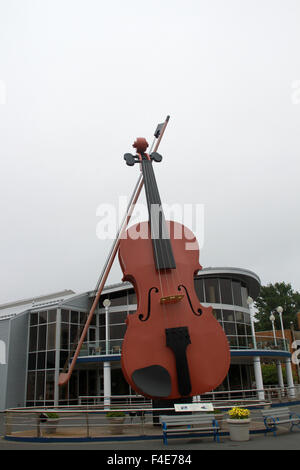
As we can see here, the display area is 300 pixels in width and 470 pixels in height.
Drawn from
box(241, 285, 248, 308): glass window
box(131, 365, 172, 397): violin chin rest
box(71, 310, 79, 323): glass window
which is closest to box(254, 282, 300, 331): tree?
box(241, 285, 248, 308): glass window

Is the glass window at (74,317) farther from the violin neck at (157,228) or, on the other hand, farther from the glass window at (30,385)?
the violin neck at (157,228)

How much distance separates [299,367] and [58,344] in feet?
83.0

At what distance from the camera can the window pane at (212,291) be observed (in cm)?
2500

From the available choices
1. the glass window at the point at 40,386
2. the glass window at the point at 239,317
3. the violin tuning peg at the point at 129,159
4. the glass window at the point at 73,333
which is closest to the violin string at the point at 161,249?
the violin tuning peg at the point at 129,159

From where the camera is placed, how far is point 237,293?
86.1ft

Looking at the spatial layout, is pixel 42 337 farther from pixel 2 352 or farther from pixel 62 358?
pixel 2 352

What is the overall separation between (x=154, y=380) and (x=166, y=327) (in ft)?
3.70

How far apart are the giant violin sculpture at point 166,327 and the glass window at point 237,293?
17.2m

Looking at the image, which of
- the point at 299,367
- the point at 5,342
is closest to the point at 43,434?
the point at 5,342

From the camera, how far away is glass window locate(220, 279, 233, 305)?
25.3 meters

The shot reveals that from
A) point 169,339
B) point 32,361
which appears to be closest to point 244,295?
point 32,361

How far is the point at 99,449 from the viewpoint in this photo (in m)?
7.97

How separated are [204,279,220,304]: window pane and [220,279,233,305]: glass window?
0.38m
